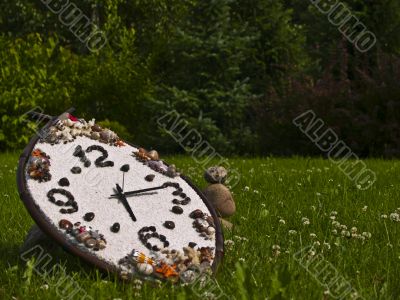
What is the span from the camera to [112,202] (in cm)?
496

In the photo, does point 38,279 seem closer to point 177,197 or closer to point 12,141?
point 177,197

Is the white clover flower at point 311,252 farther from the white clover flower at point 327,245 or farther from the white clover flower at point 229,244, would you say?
the white clover flower at point 229,244

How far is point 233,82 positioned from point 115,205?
1396cm

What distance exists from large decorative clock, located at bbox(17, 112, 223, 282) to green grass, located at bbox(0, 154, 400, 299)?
179mm

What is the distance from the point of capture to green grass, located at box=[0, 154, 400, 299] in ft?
13.6

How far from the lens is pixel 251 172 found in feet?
35.2

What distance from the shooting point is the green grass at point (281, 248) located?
4160mm

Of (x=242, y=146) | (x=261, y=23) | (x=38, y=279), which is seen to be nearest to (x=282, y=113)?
(x=242, y=146)

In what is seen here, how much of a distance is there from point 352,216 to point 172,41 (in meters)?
13.1

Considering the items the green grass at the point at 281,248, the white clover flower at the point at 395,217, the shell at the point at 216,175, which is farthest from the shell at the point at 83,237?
the white clover flower at the point at 395,217

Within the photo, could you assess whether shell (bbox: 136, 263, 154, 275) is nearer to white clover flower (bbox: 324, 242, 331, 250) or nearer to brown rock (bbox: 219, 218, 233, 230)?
white clover flower (bbox: 324, 242, 331, 250)

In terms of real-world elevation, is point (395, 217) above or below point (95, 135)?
above

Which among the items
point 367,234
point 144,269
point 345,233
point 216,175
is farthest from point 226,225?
point 144,269

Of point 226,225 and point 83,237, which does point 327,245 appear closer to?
point 226,225
